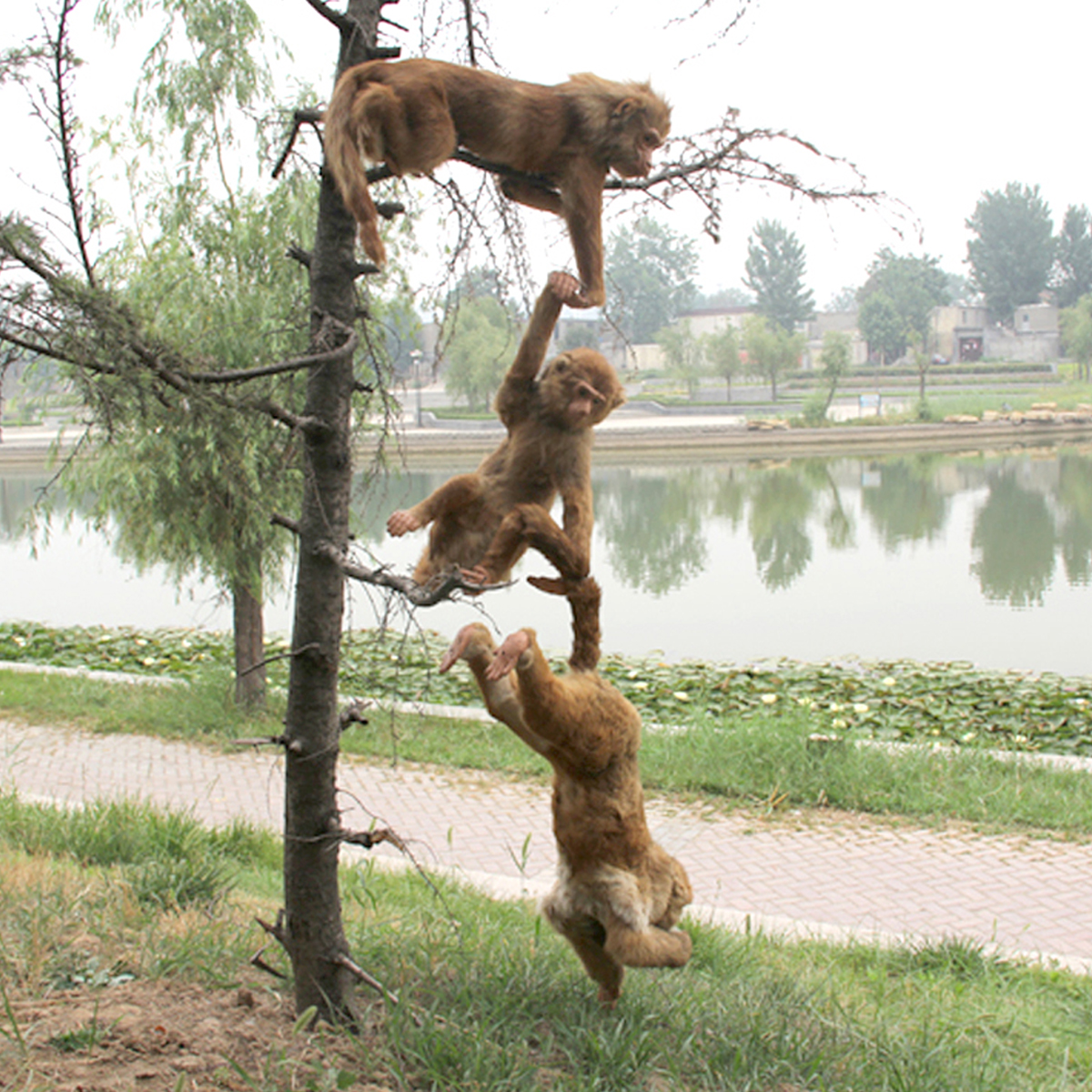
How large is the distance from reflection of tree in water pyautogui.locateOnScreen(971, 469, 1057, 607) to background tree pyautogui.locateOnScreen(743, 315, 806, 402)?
25884mm

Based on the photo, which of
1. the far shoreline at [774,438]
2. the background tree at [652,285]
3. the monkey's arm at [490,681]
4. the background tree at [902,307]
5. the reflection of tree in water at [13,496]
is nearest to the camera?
the monkey's arm at [490,681]

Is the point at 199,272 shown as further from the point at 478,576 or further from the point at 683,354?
the point at 683,354

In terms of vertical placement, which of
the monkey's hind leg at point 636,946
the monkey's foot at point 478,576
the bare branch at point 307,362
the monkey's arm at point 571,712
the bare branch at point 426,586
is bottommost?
the monkey's hind leg at point 636,946

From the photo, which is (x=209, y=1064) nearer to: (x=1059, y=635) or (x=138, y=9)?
(x=138, y=9)

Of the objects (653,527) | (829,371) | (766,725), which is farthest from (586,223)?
(829,371)

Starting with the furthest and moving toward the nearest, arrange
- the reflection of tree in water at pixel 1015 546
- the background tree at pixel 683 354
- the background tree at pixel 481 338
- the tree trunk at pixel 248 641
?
the background tree at pixel 683 354 → the reflection of tree in water at pixel 1015 546 → the tree trunk at pixel 248 641 → the background tree at pixel 481 338

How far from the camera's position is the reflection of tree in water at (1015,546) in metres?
16.8

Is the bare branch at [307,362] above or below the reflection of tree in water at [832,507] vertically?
above

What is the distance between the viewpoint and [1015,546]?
20109 millimetres

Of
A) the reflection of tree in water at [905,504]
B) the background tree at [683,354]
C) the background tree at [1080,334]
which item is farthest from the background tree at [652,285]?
the background tree at [1080,334]

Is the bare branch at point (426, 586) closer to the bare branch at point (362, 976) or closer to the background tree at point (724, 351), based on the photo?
the bare branch at point (362, 976)

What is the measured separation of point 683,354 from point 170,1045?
5188cm

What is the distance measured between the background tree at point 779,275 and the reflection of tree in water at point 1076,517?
4234cm

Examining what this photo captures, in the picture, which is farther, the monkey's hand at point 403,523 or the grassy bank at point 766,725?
the grassy bank at point 766,725
